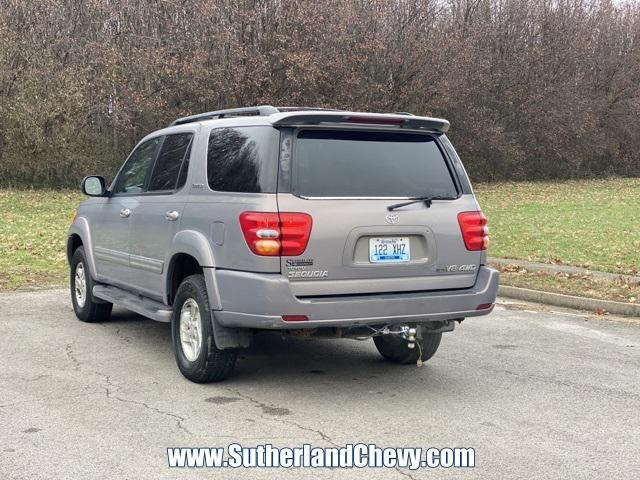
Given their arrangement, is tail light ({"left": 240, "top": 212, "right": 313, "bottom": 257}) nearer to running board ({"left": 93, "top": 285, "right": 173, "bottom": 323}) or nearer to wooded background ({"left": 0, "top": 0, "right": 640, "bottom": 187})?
running board ({"left": 93, "top": 285, "right": 173, "bottom": 323})

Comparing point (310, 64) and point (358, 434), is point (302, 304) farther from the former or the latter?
point (310, 64)

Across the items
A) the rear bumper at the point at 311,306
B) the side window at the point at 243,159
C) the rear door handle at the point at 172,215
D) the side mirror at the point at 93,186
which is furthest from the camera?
the side mirror at the point at 93,186

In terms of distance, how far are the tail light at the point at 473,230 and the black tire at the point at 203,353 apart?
1881mm

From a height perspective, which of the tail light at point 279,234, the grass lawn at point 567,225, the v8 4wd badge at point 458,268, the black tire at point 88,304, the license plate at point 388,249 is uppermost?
the tail light at point 279,234

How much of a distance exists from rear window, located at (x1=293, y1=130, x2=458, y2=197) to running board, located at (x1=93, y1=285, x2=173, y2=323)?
5.58 ft

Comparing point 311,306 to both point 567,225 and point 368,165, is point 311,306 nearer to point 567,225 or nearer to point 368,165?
point 368,165

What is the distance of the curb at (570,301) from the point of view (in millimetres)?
9320

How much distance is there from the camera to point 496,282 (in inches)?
239

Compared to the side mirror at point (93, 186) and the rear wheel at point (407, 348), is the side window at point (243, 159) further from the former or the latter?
the side mirror at point (93, 186)

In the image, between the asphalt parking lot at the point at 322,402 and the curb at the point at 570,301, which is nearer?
Answer: the asphalt parking lot at the point at 322,402

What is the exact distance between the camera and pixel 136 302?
7.00m

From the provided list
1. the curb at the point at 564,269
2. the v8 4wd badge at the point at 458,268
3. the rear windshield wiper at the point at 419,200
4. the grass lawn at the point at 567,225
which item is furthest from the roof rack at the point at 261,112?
the grass lawn at the point at 567,225

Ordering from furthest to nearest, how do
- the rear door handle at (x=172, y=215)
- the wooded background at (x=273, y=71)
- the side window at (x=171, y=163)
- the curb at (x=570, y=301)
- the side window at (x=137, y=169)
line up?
the wooded background at (x=273, y=71), the curb at (x=570, y=301), the side window at (x=137, y=169), the side window at (x=171, y=163), the rear door handle at (x=172, y=215)

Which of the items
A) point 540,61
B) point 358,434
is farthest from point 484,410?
point 540,61
